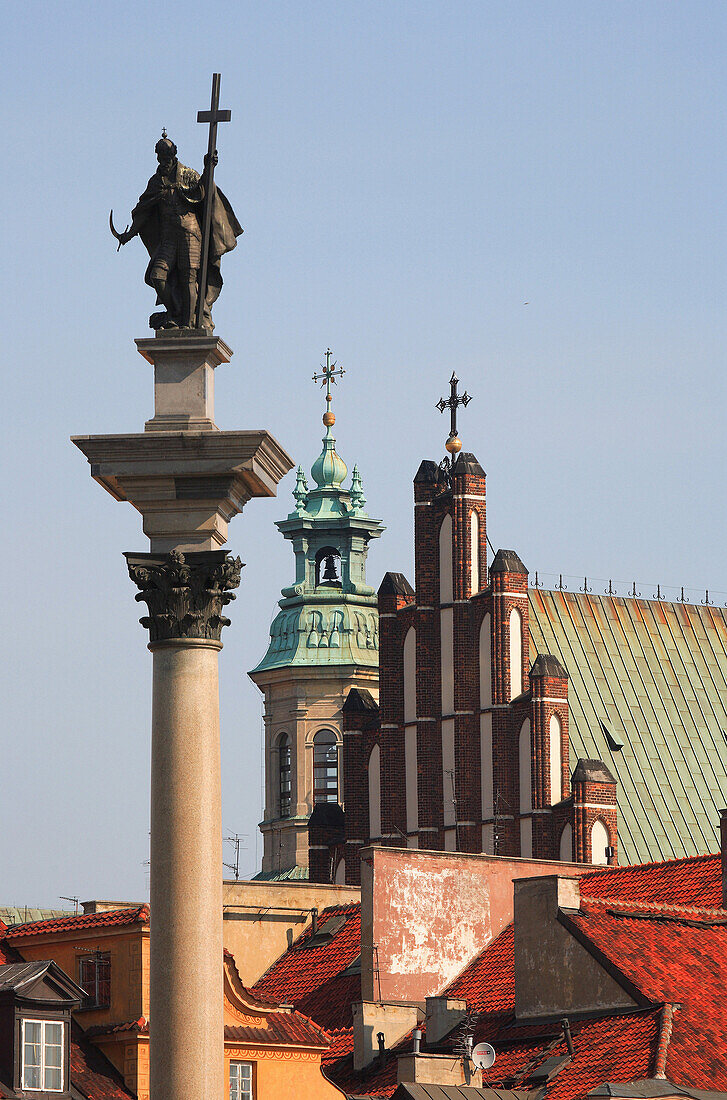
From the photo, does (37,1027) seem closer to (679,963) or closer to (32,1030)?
(32,1030)

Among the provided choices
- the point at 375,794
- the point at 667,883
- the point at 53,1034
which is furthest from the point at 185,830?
the point at 375,794

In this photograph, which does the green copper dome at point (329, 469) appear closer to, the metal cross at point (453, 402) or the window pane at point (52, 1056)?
the metal cross at point (453, 402)

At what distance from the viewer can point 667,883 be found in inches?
1977

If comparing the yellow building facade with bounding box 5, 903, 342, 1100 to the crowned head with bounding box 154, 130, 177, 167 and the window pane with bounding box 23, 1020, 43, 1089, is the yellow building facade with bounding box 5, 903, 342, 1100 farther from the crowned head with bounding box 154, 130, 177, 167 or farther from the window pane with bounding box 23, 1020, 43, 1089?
the crowned head with bounding box 154, 130, 177, 167

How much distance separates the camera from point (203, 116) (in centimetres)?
1905

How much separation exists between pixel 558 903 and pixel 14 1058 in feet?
35.8

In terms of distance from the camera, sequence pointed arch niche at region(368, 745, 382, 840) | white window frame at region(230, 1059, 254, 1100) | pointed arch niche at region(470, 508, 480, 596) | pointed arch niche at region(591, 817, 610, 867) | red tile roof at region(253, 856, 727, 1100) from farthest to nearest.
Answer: pointed arch niche at region(368, 745, 382, 840), pointed arch niche at region(470, 508, 480, 596), pointed arch niche at region(591, 817, 610, 867), red tile roof at region(253, 856, 727, 1100), white window frame at region(230, 1059, 254, 1100)

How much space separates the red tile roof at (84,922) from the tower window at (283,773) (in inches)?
2428

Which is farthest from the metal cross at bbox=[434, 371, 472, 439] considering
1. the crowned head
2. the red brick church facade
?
the crowned head

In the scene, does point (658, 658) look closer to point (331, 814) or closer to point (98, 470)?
point (331, 814)

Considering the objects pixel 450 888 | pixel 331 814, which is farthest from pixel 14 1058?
pixel 331 814

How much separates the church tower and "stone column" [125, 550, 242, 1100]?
81754 mm

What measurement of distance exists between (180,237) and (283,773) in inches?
3348

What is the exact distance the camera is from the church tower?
101 m
